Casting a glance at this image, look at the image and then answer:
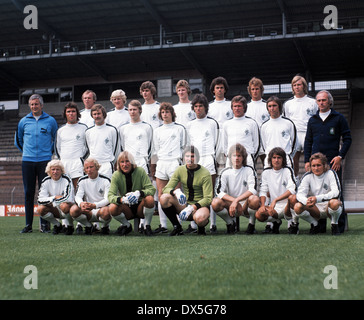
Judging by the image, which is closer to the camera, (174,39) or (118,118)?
(118,118)

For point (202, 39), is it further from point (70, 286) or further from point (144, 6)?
point (70, 286)

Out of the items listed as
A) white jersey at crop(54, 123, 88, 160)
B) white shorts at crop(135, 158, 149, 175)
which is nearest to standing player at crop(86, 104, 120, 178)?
white jersey at crop(54, 123, 88, 160)

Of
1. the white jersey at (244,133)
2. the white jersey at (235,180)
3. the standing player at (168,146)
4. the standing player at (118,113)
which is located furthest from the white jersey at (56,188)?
the white jersey at (244,133)

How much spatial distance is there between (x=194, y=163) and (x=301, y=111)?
194 cm

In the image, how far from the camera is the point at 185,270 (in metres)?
2.87

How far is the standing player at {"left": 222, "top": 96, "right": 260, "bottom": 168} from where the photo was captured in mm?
6434

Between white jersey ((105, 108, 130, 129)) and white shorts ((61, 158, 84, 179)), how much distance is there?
3.13ft

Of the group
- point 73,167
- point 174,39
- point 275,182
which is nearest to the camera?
point 275,182

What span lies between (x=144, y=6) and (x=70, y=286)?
18498 mm

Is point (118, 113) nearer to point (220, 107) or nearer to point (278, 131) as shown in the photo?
point (220, 107)

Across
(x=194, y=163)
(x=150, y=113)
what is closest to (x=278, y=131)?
(x=194, y=163)

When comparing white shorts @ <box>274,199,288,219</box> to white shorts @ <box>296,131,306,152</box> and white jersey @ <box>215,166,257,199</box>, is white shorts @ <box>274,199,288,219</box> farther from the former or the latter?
white shorts @ <box>296,131,306,152</box>

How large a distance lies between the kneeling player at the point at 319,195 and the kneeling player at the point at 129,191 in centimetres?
177
